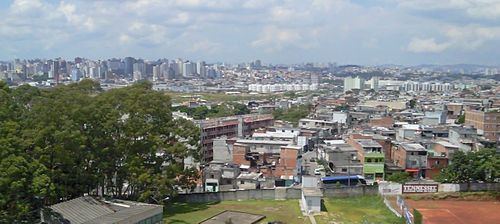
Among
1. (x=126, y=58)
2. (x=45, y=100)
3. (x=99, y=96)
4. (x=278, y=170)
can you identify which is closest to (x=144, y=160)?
(x=99, y=96)

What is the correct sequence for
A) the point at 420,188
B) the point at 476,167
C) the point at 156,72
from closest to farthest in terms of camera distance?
the point at 420,188 < the point at 476,167 < the point at 156,72

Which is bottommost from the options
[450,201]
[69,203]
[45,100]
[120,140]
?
[450,201]

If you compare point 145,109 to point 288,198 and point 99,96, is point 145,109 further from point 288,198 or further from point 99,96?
point 288,198

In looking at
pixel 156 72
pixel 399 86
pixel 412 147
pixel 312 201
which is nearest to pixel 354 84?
pixel 399 86

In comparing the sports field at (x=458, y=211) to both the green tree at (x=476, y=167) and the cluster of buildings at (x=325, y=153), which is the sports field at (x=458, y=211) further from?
Answer: the cluster of buildings at (x=325, y=153)

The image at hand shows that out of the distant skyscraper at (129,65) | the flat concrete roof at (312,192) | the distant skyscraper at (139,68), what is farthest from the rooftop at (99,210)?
the distant skyscraper at (129,65)

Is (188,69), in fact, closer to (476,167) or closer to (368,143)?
(368,143)

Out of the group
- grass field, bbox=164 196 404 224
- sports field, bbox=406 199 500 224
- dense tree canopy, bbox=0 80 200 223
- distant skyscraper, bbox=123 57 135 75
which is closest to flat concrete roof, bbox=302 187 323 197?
grass field, bbox=164 196 404 224
